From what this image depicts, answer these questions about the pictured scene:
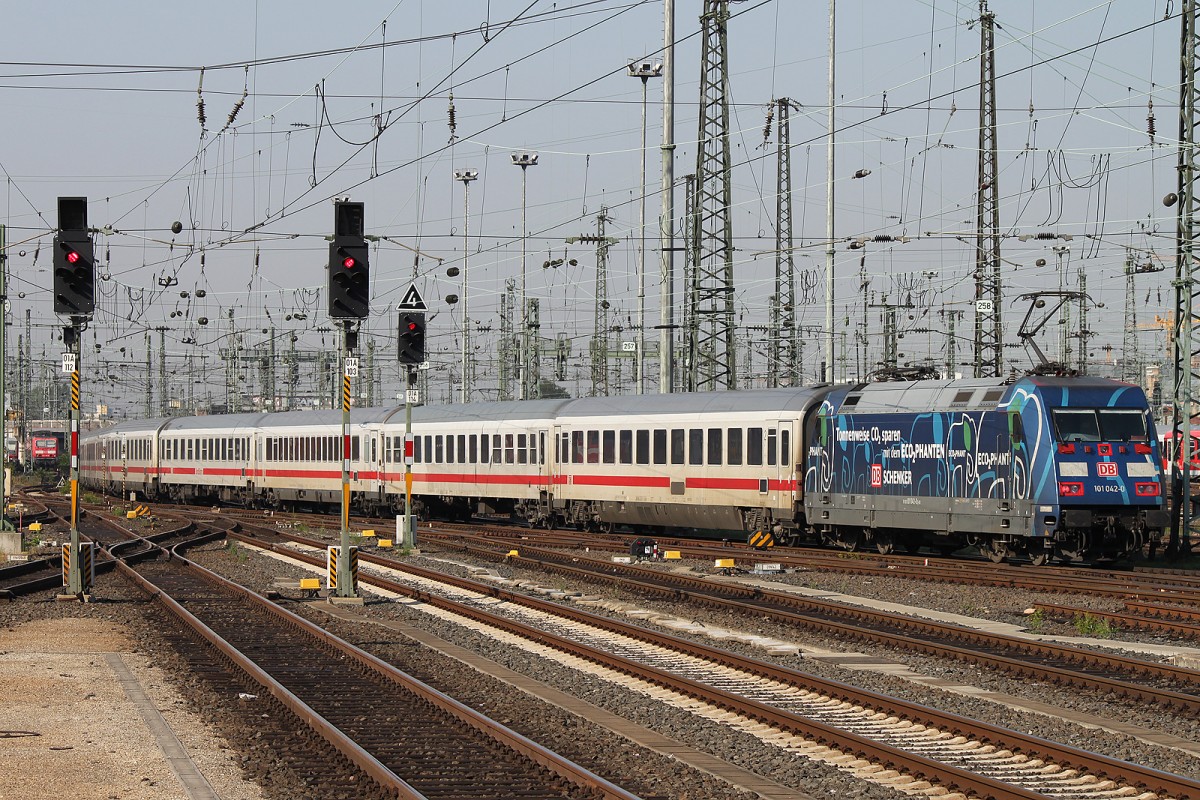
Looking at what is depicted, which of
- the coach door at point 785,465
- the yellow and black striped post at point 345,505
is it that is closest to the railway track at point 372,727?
the yellow and black striped post at point 345,505

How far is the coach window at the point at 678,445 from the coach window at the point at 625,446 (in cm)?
170

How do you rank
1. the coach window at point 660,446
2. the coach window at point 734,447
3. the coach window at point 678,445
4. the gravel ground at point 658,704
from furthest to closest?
the coach window at point 660,446 → the coach window at point 678,445 → the coach window at point 734,447 → the gravel ground at point 658,704

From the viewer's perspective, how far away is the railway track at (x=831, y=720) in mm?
10133

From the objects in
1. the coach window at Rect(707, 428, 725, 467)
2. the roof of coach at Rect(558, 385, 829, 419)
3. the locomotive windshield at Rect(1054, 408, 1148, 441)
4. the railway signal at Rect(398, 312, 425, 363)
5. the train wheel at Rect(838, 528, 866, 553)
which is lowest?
the train wheel at Rect(838, 528, 866, 553)

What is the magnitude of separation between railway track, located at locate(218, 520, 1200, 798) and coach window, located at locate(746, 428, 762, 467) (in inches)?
497

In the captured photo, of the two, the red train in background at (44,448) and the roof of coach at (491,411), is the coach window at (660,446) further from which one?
the red train in background at (44,448)

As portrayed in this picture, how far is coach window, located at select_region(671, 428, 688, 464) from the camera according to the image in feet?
112

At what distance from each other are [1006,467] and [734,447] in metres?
7.83

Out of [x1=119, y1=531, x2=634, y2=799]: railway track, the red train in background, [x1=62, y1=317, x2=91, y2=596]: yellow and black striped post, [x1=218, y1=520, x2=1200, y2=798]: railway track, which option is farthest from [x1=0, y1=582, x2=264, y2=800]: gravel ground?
the red train in background

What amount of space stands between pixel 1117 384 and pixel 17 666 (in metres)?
18.9

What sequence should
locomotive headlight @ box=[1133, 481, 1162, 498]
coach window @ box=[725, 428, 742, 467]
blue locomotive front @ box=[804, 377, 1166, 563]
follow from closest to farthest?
1. blue locomotive front @ box=[804, 377, 1166, 563]
2. locomotive headlight @ box=[1133, 481, 1162, 498]
3. coach window @ box=[725, 428, 742, 467]

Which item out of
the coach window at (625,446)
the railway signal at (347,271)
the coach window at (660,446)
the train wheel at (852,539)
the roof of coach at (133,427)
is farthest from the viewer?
the roof of coach at (133,427)

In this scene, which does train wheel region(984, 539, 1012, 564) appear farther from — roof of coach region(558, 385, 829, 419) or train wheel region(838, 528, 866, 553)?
roof of coach region(558, 385, 829, 419)

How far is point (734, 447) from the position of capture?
32.7 meters
